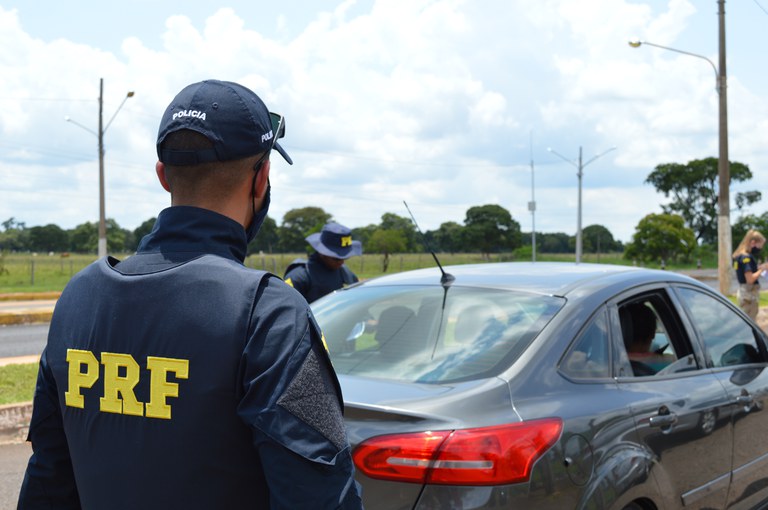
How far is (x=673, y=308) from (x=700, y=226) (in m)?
65.8

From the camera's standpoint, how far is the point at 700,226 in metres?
64.8

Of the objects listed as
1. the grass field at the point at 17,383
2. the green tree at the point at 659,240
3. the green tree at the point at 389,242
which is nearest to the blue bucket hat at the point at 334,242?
the grass field at the point at 17,383

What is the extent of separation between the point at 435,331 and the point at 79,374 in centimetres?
186

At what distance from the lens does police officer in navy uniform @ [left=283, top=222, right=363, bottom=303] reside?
6.60 m

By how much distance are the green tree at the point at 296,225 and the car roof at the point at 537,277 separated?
55.9 metres

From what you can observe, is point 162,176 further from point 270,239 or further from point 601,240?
point 601,240

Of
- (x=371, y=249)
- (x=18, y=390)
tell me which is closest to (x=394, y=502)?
(x=18, y=390)

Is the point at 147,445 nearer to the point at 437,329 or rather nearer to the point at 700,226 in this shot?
the point at 437,329

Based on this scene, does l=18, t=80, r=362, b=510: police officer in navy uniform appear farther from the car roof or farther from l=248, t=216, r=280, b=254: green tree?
l=248, t=216, r=280, b=254: green tree

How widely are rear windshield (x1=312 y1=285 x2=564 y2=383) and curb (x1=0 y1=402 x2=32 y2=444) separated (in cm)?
392

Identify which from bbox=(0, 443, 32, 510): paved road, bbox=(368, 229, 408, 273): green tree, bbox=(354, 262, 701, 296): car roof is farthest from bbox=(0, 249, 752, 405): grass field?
bbox=(354, 262, 701, 296): car roof

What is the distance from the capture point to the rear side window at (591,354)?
303 centimetres

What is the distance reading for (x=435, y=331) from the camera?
3.28 metres

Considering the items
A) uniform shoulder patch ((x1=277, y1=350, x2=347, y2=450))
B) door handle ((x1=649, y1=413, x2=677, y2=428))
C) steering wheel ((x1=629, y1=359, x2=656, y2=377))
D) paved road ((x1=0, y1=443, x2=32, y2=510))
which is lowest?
paved road ((x1=0, y1=443, x2=32, y2=510))
